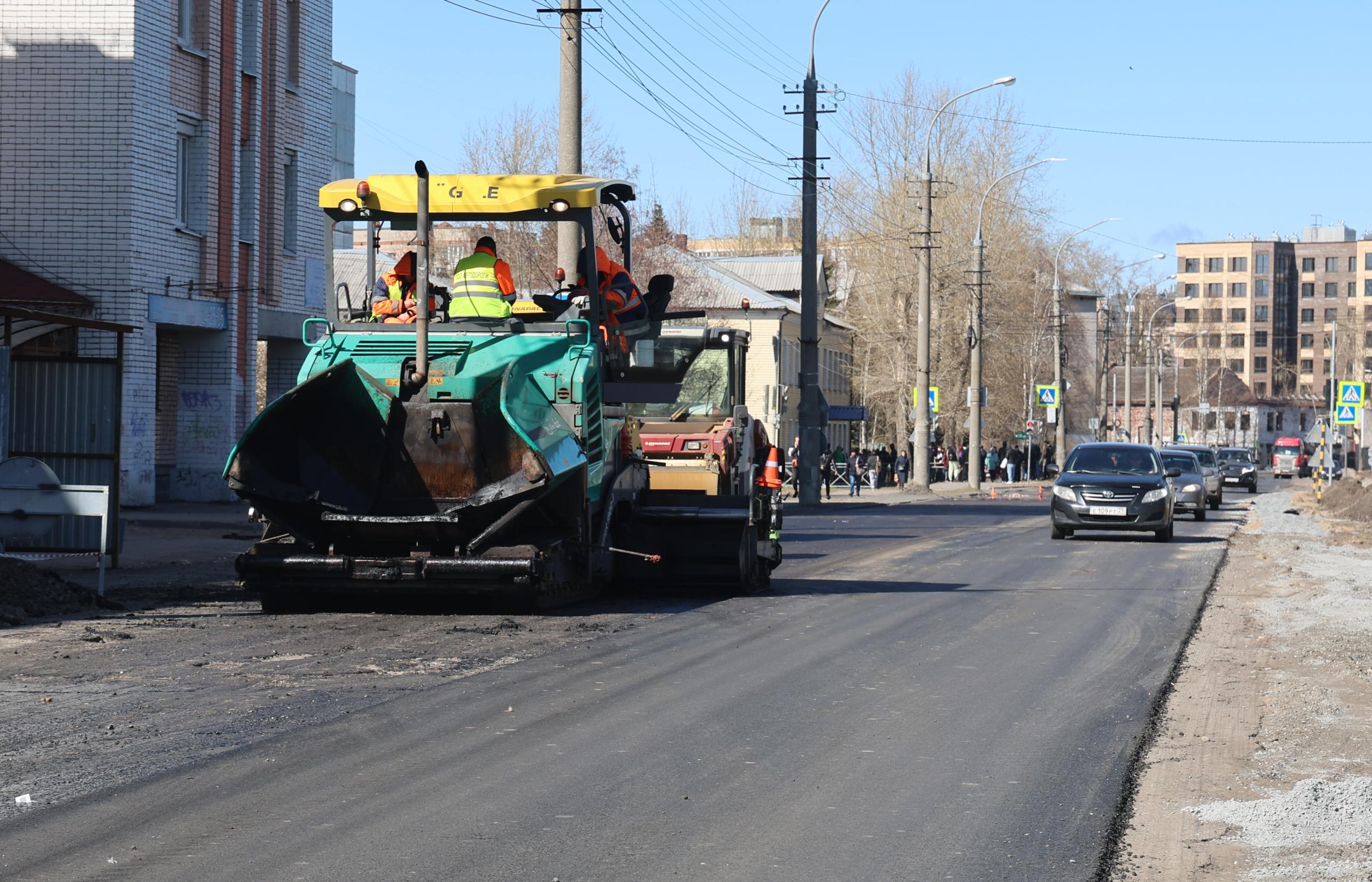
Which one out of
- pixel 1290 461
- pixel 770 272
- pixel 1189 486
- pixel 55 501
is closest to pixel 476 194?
pixel 55 501

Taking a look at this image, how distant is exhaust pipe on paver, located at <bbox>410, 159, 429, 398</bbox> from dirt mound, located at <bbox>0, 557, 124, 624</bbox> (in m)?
3.24

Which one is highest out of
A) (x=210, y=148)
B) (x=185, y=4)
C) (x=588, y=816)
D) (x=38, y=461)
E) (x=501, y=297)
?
(x=185, y=4)

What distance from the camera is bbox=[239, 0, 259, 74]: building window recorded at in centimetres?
2995

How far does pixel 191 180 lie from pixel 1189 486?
65.7 feet

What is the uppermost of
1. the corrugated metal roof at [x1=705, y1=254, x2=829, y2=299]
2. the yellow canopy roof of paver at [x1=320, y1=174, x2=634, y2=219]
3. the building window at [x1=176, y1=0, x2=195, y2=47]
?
the corrugated metal roof at [x1=705, y1=254, x2=829, y2=299]

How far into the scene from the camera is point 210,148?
2869 cm

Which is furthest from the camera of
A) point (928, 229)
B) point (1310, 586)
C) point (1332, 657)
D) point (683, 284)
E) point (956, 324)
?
point (956, 324)

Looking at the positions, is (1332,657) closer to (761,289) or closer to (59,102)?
(59,102)

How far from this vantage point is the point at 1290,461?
328 feet

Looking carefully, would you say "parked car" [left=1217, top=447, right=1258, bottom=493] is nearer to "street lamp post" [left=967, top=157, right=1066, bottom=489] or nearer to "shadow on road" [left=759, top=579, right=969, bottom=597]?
"street lamp post" [left=967, top=157, right=1066, bottom=489]

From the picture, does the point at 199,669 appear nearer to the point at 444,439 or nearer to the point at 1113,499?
the point at 444,439

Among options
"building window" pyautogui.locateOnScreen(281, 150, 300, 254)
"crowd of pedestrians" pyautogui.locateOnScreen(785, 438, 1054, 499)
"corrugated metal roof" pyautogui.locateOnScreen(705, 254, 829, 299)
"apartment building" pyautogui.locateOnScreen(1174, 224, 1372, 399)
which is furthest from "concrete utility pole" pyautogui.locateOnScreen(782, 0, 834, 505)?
"apartment building" pyautogui.locateOnScreen(1174, 224, 1372, 399)

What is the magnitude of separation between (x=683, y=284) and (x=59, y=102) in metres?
30.3

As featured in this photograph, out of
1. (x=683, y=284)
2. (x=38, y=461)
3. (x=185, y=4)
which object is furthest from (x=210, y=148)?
(x=683, y=284)
